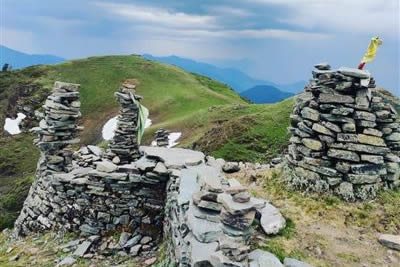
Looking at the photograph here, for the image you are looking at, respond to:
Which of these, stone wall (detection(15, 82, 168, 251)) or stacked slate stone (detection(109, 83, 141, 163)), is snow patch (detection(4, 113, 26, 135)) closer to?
stacked slate stone (detection(109, 83, 141, 163))

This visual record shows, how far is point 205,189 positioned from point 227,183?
12.7ft

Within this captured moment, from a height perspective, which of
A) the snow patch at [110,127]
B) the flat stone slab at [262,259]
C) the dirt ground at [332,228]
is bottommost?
the snow patch at [110,127]

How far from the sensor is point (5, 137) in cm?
Answer: 8062

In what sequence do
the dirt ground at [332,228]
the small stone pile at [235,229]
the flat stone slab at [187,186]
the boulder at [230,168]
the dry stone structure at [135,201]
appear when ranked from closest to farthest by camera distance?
the small stone pile at [235,229]
the dry stone structure at [135,201]
the dirt ground at [332,228]
the flat stone slab at [187,186]
the boulder at [230,168]

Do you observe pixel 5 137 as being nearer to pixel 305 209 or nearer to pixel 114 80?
pixel 114 80

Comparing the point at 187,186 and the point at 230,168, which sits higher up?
the point at 187,186

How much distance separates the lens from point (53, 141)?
73.5 ft

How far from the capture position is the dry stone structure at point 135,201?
11.3 meters

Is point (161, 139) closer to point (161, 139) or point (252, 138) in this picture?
point (161, 139)

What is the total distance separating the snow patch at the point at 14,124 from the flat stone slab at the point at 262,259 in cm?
7839

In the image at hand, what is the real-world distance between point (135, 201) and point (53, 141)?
5837mm

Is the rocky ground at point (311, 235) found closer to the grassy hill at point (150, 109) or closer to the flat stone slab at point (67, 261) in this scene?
the flat stone slab at point (67, 261)

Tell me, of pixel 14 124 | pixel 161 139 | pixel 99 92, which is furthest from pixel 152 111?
pixel 161 139

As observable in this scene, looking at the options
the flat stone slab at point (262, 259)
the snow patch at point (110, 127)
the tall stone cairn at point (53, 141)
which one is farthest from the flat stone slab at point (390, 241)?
the snow patch at point (110, 127)
